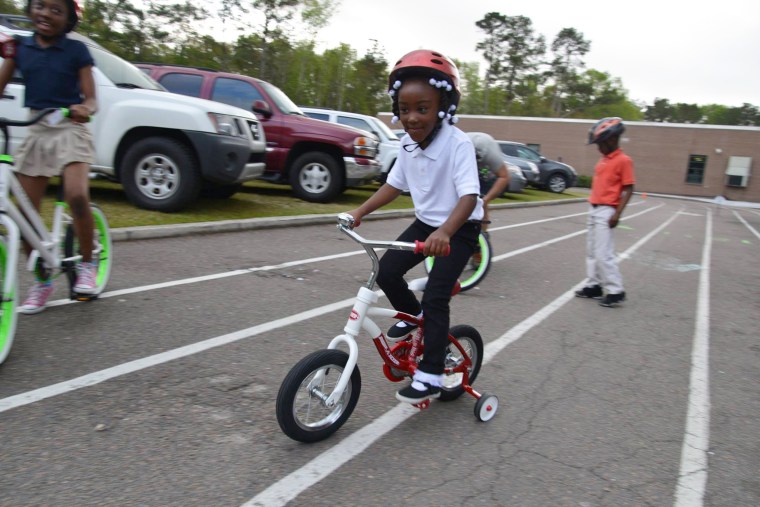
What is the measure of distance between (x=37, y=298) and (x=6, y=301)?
1.09 meters

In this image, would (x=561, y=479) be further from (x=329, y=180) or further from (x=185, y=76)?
(x=185, y=76)

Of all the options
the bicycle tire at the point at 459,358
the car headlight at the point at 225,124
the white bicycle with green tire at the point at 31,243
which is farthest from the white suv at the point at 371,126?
the bicycle tire at the point at 459,358

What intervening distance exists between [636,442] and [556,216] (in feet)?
45.7

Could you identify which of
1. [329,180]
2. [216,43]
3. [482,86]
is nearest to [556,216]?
[329,180]

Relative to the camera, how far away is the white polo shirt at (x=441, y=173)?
120 inches

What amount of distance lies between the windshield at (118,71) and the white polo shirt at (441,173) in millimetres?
5870

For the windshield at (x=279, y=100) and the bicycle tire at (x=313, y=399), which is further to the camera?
the windshield at (x=279, y=100)

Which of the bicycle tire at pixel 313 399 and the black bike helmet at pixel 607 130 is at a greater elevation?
the black bike helmet at pixel 607 130

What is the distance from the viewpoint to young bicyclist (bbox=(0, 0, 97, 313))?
13.0 feet

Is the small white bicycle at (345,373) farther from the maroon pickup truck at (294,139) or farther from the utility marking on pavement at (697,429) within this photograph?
the maroon pickup truck at (294,139)

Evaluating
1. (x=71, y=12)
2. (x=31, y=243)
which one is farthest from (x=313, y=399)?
(x=71, y=12)

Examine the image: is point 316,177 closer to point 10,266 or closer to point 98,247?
point 98,247

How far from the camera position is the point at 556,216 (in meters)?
16.6

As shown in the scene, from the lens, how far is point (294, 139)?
10.7 m
